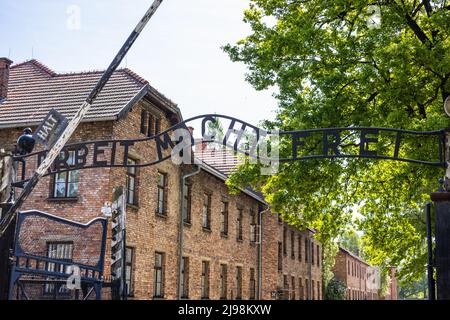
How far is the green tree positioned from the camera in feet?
52.2

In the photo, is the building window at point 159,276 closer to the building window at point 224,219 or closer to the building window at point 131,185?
the building window at point 131,185

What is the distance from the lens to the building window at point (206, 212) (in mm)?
26222

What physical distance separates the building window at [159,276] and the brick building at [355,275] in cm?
4111

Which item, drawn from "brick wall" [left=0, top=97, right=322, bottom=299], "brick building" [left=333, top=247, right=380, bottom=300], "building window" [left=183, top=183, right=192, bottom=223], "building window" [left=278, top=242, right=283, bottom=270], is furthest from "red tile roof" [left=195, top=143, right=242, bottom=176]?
"brick building" [left=333, top=247, right=380, bottom=300]

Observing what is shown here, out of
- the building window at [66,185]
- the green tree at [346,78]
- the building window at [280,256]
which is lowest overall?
the building window at [280,256]

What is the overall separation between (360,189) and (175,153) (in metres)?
12.6

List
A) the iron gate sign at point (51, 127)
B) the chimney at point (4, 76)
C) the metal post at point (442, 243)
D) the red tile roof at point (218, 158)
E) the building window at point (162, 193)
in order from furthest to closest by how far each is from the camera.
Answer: the red tile roof at point (218, 158) < the building window at point (162, 193) < the chimney at point (4, 76) < the iron gate sign at point (51, 127) < the metal post at point (442, 243)

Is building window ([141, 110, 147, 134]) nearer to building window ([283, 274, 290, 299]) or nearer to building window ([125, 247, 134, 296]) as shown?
building window ([125, 247, 134, 296])

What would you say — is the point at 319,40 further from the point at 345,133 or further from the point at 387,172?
the point at 387,172

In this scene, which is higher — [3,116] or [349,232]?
[3,116]

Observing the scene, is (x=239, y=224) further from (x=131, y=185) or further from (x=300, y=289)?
(x=300, y=289)

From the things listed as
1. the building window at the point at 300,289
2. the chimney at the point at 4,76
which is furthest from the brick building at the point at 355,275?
the chimney at the point at 4,76
